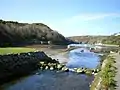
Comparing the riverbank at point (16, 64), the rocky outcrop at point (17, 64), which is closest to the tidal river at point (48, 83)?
the riverbank at point (16, 64)

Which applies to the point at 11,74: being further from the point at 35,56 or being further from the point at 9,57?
the point at 35,56

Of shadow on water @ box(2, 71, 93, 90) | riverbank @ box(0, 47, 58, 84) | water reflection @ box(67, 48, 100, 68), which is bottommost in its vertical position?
water reflection @ box(67, 48, 100, 68)

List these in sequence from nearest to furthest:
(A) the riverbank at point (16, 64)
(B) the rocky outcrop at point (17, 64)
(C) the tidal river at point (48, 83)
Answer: (C) the tidal river at point (48, 83) → (A) the riverbank at point (16, 64) → (B) the rocky outcrop at point (17, 64)

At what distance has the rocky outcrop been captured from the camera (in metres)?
36.6

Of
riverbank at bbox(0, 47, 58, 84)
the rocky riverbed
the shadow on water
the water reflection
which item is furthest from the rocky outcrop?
the water reflection

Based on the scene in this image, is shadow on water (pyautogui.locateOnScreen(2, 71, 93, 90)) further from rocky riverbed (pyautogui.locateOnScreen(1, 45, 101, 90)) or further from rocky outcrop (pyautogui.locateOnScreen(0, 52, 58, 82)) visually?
rocky outcrop (pyautogui.locateOnScreen(0, 52, 58, 82))

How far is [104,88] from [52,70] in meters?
24.0

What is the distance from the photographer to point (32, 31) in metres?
176

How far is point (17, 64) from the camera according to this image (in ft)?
139

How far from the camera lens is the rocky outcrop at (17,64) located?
36.6 m

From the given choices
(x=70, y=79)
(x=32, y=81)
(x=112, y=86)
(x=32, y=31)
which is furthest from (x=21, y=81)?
(x=32, y=31)

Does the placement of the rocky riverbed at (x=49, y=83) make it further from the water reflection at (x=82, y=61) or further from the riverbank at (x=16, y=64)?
the water reflection at (x=82, y=61)

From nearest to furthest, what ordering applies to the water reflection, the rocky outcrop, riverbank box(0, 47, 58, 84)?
riverbank box(0, 47, 58, 84)
the rocky outcrop
the water reflection

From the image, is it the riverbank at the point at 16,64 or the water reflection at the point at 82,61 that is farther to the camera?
the water reflection at the point at 82,61
